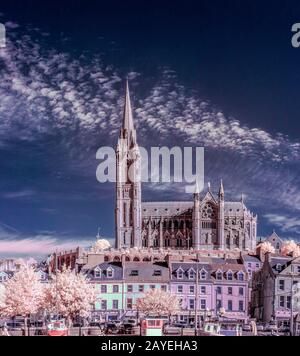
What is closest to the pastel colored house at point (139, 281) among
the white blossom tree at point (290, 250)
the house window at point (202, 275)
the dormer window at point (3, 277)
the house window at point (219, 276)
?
the house window at point (202, 275)

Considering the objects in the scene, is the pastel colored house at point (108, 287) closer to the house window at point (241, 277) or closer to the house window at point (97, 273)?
the house window at point (97, 273)

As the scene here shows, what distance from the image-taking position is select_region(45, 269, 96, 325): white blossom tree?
15.1 m

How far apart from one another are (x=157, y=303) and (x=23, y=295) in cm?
260

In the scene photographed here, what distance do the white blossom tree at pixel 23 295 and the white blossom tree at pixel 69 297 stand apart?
225mm

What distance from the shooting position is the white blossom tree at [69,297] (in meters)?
15.1

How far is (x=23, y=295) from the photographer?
605 inches

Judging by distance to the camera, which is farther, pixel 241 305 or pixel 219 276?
pixel 219 276

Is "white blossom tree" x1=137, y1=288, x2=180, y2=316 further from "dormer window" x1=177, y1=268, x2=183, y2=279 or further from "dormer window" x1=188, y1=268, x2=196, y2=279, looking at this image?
"dormer window" x1=188, y1=268, x2=196, y2=279

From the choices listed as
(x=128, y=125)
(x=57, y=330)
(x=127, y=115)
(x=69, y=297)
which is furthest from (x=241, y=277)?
(x=127, y=115)

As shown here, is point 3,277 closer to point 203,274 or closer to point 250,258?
point 203,274

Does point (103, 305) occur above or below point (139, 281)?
below

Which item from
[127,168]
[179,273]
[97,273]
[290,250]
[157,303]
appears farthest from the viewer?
[290,250]
